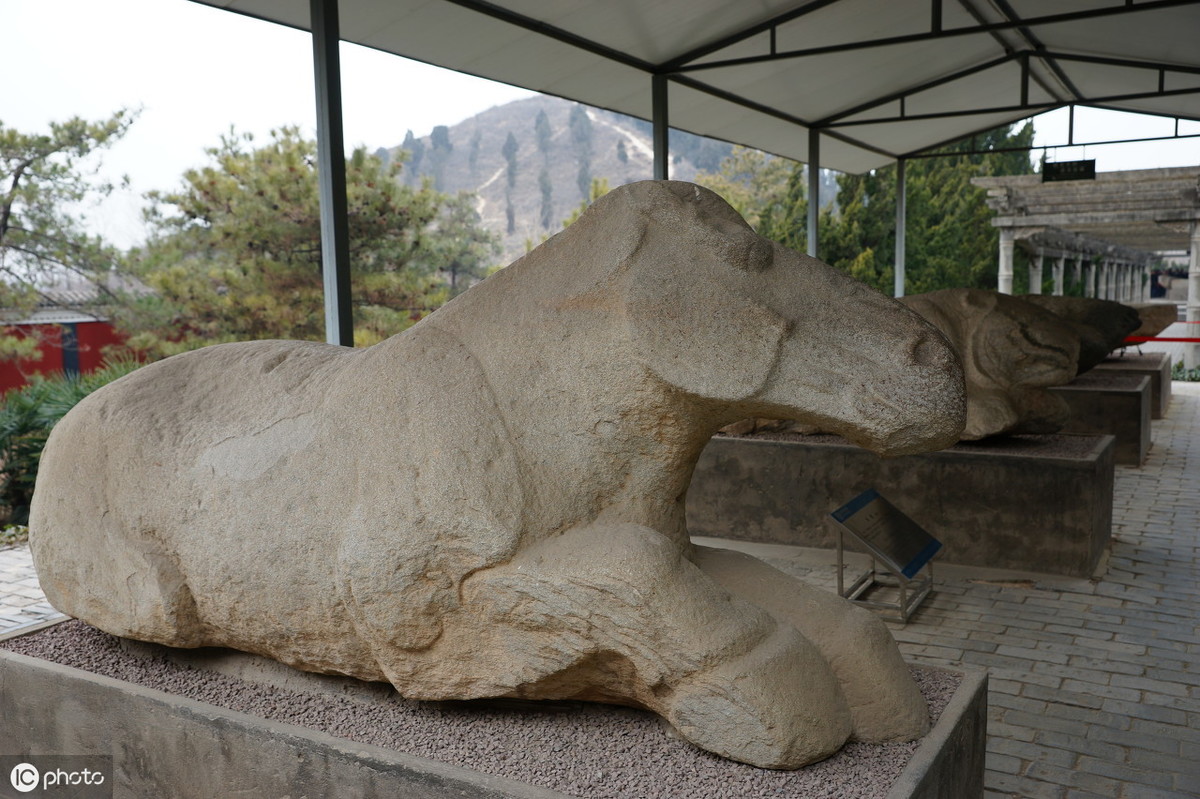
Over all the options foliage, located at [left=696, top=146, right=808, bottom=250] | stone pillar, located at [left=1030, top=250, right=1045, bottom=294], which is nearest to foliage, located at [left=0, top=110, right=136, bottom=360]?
stone pillar, located at [left=1030, top=250, right=1045, bottom=294]

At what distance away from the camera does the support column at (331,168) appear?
5.08 m

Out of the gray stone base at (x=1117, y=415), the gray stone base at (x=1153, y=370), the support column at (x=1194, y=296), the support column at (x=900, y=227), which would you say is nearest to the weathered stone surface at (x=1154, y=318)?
the gray stone base at (x=1153, y=370)

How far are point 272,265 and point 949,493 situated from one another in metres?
9.31

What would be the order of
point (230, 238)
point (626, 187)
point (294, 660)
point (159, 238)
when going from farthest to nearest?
point (159, 238) < point (230, 238) < point (294, 660) < point (626, 187)

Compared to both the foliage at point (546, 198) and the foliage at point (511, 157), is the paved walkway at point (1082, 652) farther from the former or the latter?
the foliage at point (511, 157)

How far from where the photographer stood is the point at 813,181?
12695 mm

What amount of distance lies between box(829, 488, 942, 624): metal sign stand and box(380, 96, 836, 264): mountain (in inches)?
2254

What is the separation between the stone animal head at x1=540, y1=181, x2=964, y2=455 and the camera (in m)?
2.39

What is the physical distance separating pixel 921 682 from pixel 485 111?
271 ft

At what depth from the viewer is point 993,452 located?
585 centimetres

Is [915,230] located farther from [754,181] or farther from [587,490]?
[587,490]

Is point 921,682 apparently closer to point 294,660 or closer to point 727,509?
point 294,660

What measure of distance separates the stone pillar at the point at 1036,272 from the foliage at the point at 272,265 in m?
12.3

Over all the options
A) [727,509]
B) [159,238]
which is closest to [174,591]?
[727,509]
